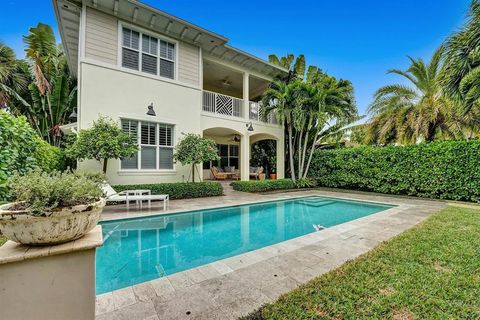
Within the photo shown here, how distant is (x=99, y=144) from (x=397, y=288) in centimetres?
948

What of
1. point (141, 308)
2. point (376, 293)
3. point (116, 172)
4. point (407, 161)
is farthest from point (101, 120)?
point (407, 161)

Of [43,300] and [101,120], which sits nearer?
[43,300]

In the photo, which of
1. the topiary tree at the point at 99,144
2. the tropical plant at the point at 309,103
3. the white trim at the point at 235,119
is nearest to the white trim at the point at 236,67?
the tropical plant at the point at 309,103

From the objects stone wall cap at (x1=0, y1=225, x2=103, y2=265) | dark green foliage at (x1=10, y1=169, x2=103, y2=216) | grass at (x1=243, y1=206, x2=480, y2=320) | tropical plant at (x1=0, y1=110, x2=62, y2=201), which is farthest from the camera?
tropical plant at (x1=0, y1=110, x2=62, y2=201)

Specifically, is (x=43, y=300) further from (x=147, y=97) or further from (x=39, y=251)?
→ (x=147, y=97)

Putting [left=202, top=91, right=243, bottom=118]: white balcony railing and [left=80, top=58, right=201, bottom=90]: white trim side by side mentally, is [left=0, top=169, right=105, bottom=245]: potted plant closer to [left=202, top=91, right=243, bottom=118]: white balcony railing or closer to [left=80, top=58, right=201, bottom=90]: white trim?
[left=80, top=58, right=201, bottom=90]: white trim

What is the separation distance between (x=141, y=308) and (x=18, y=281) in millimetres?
1436

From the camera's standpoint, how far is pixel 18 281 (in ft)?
5.61

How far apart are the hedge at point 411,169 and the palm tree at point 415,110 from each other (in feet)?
7.90

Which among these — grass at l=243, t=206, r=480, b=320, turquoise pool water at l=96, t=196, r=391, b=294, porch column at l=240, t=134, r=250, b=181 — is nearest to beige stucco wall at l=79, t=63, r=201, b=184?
porch column at l=240, t=134, r=250, b=181

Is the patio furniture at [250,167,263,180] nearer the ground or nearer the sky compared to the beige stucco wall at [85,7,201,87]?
nearer the ground

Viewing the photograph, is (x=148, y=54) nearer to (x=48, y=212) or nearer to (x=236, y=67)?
(x=236, y=67)

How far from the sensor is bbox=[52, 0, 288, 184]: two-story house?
9617 mm

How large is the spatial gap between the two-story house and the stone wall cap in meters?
9.09
